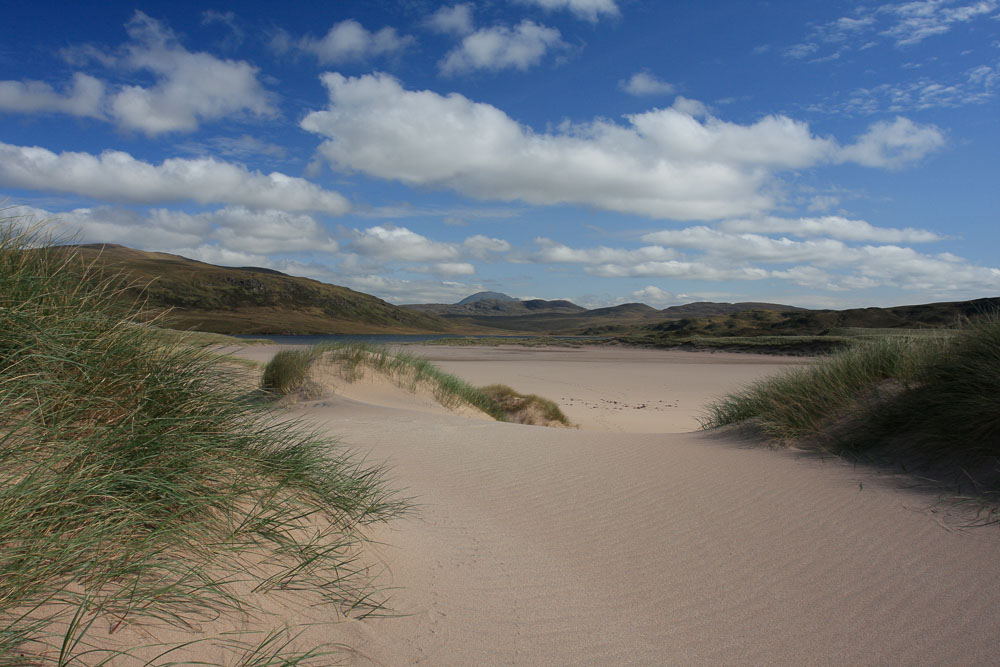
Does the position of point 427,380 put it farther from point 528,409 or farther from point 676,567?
point 676,567

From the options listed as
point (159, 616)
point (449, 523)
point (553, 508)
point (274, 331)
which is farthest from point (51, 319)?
point (274, 331)

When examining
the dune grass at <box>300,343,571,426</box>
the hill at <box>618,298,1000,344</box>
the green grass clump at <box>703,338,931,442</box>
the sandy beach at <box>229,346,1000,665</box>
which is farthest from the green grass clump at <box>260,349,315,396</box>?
the hill at <box>618,298,1000,344</box>

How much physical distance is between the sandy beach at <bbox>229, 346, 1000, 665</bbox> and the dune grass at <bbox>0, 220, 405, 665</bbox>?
43cm

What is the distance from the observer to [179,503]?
2539mm

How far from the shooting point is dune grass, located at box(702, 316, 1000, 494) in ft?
14.7

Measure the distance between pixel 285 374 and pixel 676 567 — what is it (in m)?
9.68

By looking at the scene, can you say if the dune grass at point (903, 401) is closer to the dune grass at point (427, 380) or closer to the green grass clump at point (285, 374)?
the dune grass at point (427, 380)

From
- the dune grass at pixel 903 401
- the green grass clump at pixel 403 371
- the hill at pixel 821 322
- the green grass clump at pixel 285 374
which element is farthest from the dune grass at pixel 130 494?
the hill at pixel 821 322

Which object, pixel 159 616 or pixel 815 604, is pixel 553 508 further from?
pixel 159 616

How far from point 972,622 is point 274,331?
98.5 metres

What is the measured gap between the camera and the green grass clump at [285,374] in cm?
1112

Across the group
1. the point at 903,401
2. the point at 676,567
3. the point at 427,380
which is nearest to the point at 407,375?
the point at 427,380

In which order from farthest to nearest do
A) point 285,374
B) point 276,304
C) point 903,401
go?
point 276,304
point 285,374
point 903,401

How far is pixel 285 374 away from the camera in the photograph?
11.3 m
